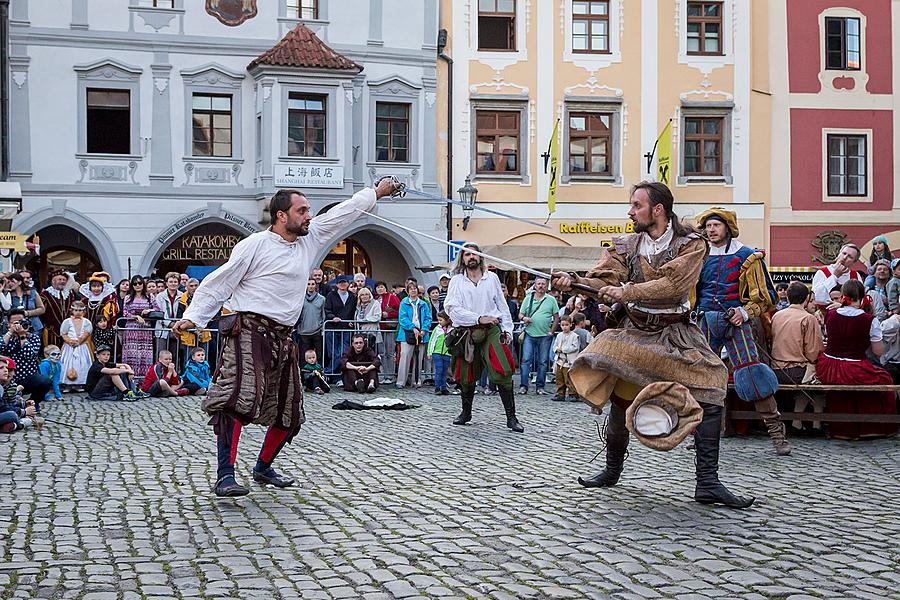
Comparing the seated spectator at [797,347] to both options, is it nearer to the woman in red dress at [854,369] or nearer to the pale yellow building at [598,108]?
the woman in red dress at [854,369]

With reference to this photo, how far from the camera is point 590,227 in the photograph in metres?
29.6

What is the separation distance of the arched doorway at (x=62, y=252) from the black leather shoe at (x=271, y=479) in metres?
21.5

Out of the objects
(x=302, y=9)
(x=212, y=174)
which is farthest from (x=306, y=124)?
(x=302, y=9)

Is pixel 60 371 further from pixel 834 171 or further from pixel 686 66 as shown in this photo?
pixel 834 171

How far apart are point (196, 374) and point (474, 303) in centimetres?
652

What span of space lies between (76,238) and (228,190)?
404cm

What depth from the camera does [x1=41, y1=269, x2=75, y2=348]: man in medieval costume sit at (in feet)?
59.6

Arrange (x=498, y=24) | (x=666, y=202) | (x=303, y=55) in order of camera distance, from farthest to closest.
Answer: (x=498, y=24) < (x=303, y=55) < (x=666, y=202)

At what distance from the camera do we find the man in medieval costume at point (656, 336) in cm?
716

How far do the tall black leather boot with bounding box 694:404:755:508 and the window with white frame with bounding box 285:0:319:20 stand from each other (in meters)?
22.7

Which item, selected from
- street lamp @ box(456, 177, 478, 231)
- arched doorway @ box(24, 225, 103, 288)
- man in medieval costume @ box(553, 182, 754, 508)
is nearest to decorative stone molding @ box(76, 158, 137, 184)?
arched doorway @ box(24, 225, 103, 288)

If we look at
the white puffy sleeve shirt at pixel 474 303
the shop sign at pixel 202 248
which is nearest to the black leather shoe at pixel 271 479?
the white puffy sleeve shirt at pixel 474 303

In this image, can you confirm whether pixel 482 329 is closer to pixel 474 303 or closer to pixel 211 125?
pixel 474 303

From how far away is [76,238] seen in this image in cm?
2872
